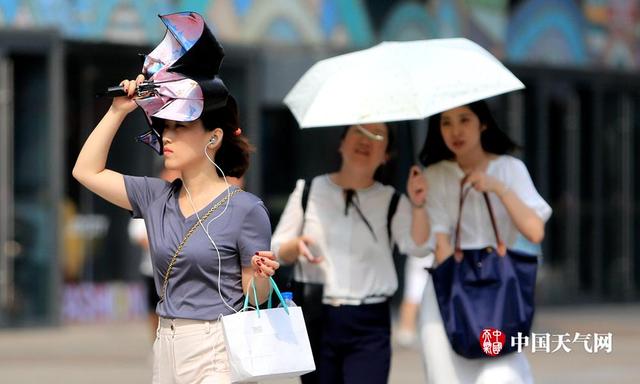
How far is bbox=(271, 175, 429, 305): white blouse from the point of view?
262 inches

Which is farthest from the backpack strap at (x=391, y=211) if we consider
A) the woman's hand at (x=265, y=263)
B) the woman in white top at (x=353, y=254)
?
the woman's hand at (x=265, y=263)

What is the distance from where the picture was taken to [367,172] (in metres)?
6.79

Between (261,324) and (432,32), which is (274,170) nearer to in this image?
(432,32)

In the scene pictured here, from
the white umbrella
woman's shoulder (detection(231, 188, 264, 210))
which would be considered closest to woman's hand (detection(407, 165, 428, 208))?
the white umbrella

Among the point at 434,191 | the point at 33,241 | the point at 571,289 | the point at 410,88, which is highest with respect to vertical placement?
the point at 410,88

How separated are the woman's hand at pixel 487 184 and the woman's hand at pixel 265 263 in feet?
4.86

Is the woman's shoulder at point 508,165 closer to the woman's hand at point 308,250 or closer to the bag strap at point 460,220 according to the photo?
the bag strap at point 460,220

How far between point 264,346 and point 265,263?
28 cm

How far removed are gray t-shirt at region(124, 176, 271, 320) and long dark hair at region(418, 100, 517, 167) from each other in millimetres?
1492

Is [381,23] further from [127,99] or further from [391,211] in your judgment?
[127,99]

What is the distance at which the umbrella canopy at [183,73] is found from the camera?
16.9ft

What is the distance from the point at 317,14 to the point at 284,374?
43.7ft

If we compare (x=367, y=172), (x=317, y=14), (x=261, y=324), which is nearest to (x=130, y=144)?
(x=317, y=14)

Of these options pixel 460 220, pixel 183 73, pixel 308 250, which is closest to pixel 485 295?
pixel 460 220
